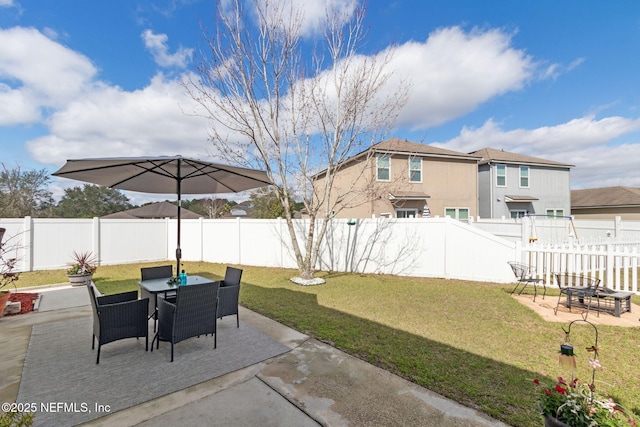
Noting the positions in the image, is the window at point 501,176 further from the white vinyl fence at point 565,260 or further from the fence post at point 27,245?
the fence post at point 27,245

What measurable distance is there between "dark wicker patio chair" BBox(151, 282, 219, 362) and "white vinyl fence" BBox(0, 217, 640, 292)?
685 cm

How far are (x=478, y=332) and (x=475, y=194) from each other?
15022 mm

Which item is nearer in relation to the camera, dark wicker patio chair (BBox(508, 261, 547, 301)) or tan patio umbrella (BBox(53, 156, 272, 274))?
tan patio umbrella (BBox(53, 156, 272, 274))

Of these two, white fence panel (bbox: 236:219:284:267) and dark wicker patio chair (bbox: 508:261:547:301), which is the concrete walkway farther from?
white fence panel (bbox: 236:219:284:267)

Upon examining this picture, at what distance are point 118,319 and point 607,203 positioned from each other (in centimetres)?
3385

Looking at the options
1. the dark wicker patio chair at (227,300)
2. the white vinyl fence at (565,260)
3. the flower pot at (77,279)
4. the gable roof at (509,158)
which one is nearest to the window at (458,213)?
the gable roof at (509,158)

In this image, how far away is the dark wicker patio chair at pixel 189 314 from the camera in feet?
11.6

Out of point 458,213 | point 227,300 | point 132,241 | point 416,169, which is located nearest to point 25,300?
Answer: point 227,300

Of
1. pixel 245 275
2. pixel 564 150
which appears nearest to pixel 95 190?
pixel 245 275

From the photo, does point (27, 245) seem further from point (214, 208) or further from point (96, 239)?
point (214, 208)

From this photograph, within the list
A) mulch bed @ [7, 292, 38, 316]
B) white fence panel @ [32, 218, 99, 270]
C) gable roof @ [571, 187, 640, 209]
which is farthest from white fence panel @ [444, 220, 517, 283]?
gable roof @ [571, 187, 640, 209]

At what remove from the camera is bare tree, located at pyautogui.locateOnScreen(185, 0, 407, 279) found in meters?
8.20

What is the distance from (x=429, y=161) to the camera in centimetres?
1628

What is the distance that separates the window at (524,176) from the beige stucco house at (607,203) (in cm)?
1066
